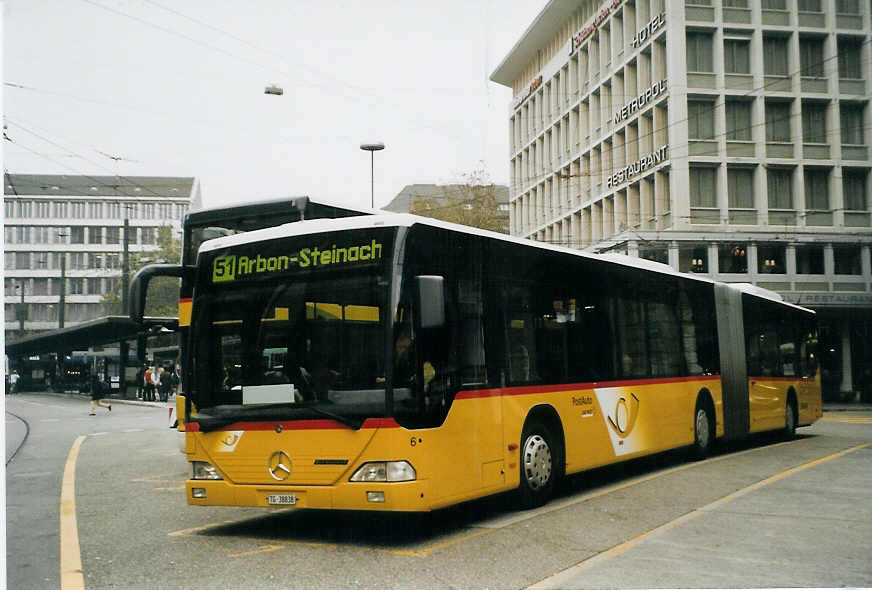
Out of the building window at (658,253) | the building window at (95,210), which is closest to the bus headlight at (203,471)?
the building window at (95,210)

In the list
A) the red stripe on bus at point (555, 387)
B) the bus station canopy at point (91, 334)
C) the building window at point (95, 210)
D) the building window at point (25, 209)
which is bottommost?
the red stripe on bus at point (555, 387)

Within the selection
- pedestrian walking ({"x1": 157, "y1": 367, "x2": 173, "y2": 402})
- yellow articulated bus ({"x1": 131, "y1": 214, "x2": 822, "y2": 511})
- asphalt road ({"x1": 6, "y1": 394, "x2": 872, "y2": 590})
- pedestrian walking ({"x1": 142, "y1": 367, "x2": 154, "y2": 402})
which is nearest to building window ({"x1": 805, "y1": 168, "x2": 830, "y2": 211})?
asphalt road ({"x1": 6, "y1": 394, "x2": 872, "y2": 590})

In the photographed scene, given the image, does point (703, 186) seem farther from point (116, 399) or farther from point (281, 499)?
point (281, 499)

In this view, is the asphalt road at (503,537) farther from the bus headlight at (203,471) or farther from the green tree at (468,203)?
the green tree at (468,203)

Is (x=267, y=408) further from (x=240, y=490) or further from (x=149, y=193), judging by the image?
(x=149, y=193)

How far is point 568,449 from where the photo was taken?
1124cm

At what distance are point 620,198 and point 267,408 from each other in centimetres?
4157

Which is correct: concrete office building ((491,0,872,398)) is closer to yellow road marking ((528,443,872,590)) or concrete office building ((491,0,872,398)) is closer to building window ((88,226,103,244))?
building window ((88,226,103,244))

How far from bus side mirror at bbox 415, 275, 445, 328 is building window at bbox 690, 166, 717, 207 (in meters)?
37.0

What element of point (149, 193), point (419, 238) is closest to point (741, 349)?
point (419, 238)

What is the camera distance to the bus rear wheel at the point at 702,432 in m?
15.8

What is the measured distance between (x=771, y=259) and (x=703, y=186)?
454 centimetres

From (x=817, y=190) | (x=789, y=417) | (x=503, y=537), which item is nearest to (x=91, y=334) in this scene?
(x=789, y=417)

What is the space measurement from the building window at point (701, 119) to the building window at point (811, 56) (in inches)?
168
